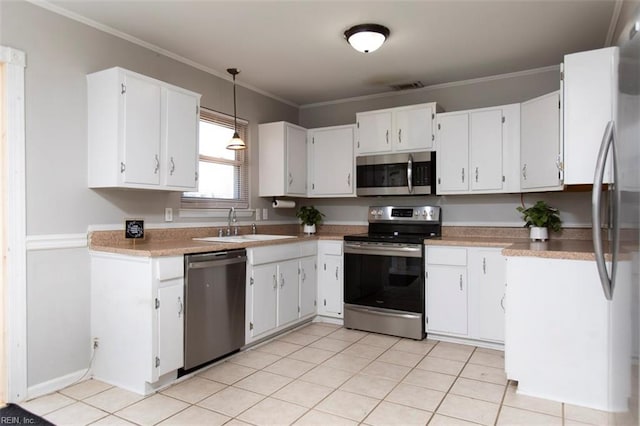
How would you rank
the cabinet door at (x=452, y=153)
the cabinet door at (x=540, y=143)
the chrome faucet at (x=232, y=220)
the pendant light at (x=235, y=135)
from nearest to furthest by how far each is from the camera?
1. the cabinet door at (x=540, y=143)
2. the pendant light at (x=235, y=135)
3. the cabinet door at (x=452, y=153)
4. the chrome faucet at (x=232, y=220)

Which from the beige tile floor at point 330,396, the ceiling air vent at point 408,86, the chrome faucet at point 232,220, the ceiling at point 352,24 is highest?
the ceiling at point 352,24

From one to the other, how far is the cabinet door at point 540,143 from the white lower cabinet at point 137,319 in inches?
114

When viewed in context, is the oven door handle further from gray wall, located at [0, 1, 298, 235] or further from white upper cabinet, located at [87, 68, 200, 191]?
gray wall, located at [0, 1, 298, 235]

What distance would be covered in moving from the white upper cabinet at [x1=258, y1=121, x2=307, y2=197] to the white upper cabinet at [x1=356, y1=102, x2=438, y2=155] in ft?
2.35

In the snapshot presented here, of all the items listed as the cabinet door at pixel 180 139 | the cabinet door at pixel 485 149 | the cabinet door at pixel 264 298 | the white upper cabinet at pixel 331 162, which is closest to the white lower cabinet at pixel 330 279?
the white upper cabinet at pixel 331 162

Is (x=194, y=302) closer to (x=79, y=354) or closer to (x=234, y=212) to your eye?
(x=79, y=354)

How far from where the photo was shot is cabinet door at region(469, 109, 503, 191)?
12.3 feet

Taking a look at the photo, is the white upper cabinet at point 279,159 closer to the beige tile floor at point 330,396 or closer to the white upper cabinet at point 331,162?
the white upper cabinet at point 331,162

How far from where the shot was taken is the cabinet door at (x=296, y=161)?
4.49 metres

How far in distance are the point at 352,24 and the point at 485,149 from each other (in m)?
1.71

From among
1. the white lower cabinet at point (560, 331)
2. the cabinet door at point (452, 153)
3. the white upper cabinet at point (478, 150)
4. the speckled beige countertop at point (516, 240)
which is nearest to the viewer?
the white lower cabinet at point (560, 331)

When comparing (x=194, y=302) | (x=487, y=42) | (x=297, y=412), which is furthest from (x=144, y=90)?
(x=487, y=42)

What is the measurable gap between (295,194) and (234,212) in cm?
75

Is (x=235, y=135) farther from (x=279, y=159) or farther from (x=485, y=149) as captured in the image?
(x=485, y=149)
